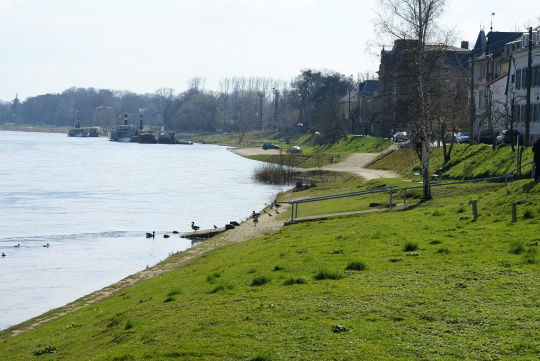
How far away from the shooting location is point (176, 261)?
3525cm

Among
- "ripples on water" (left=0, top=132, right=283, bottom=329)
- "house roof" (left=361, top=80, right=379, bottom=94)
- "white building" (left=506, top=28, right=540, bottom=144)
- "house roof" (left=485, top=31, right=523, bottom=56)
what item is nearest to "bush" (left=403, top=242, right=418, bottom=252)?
"ripples on water" (left=0, top=132, right=283, bottom=329)

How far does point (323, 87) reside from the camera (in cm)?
16812

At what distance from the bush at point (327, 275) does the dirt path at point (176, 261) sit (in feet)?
31.9

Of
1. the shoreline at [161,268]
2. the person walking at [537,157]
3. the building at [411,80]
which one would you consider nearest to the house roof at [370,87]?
the building at [411,80]

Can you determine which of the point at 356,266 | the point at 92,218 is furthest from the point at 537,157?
the point at 92,218

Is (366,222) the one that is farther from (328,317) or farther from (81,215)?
(81,215)

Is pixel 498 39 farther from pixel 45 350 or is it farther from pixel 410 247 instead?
pixel 45 350

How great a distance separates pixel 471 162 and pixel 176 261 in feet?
88.0

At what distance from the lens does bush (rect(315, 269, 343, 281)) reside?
19812 mm

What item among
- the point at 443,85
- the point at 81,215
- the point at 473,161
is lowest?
the point at 81,215

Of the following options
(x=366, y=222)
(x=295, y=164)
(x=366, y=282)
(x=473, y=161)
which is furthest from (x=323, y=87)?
(x=366, y=282)

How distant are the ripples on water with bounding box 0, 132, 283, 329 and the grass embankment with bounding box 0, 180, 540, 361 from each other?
627 centimetres

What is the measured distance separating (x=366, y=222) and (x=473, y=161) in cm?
2401

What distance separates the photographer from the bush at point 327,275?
19812 mm
